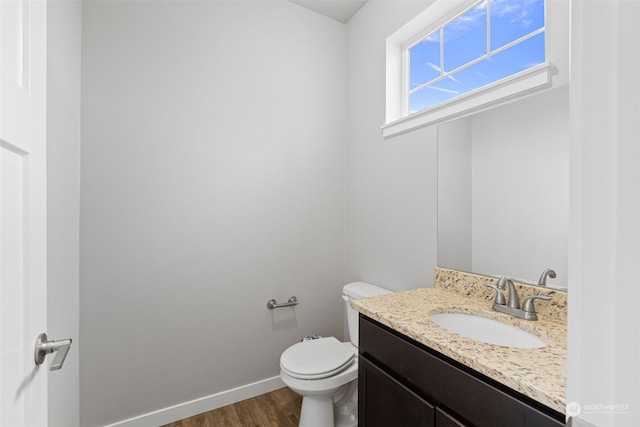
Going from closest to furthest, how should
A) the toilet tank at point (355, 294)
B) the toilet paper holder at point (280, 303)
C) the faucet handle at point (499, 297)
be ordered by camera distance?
the faucet handle at point (499, 297)
the toilet tank at point (355, 294)
the toilet paper holder at point (280, 303)

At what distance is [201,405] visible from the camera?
189 cm

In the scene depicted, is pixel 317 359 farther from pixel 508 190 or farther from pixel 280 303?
pixel 508 190

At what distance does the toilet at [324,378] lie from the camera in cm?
154

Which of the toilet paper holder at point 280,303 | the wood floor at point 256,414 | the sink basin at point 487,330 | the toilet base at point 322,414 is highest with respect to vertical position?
the sink basin at point 487,330

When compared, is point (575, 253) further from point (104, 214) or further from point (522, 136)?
point (104, 214)

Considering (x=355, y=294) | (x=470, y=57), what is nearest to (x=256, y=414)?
(x=355, y=294)

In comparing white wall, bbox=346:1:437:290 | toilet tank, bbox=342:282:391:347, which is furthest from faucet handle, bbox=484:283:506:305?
toilet tank, bbox=342:282:391:347

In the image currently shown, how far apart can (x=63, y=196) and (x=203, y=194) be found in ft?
2.34

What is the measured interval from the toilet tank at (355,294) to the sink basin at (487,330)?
623 mm

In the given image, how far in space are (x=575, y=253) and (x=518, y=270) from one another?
1.13 m

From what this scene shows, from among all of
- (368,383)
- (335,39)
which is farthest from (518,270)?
(335,39)

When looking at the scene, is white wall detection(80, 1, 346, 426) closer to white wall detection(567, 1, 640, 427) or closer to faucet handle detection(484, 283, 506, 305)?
faucet handle detection(484, 283, 506, 305)
